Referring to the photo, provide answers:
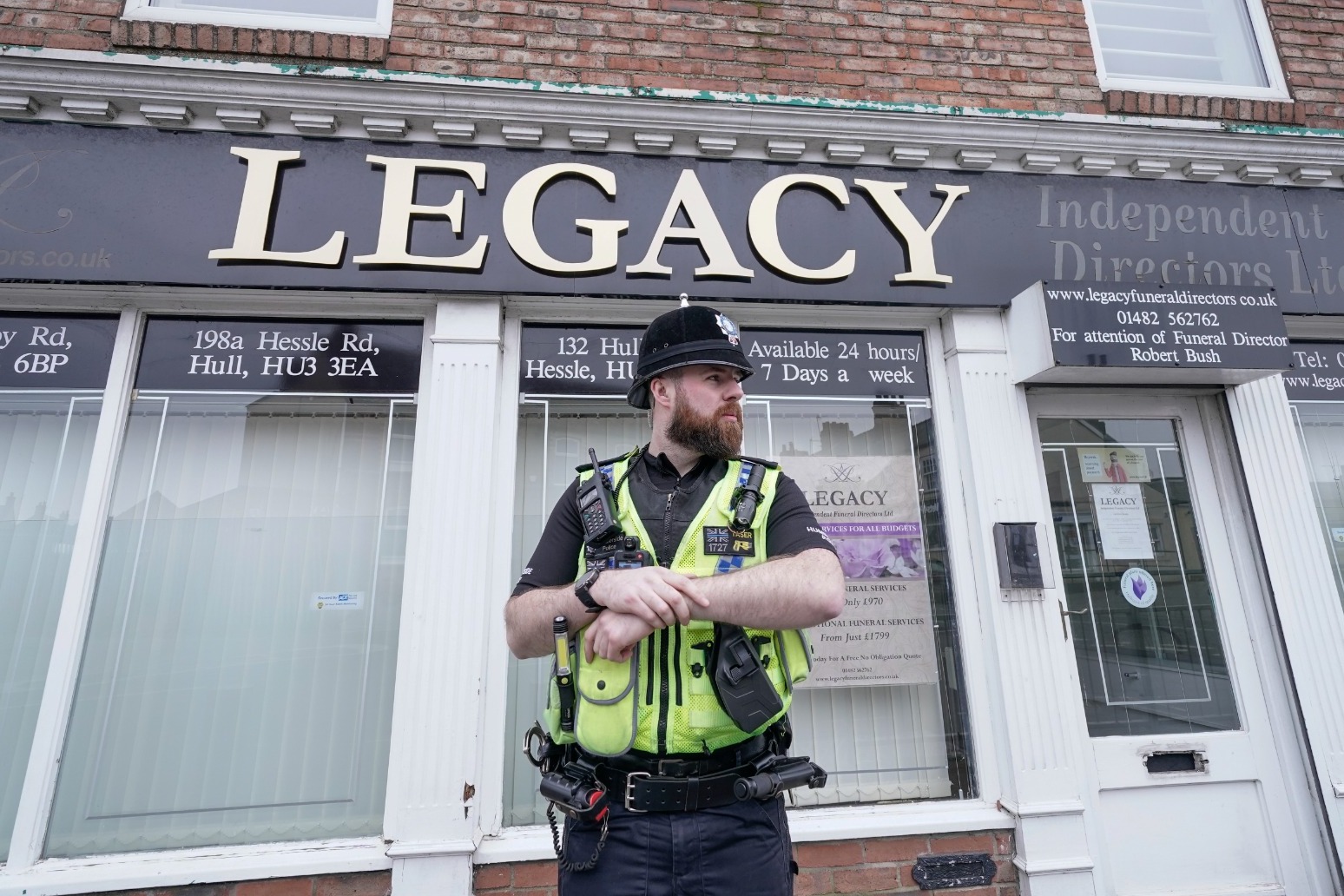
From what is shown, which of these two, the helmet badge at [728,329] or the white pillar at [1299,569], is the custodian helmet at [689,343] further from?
the white pillar at [1299,569]

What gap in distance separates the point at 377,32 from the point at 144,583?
302cm

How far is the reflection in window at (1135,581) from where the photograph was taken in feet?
10.9

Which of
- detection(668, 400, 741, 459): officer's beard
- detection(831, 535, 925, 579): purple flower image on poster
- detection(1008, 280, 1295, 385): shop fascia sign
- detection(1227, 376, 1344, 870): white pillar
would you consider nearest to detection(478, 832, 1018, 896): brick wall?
detection(831, 535, 925, 579): purple flower image on poster

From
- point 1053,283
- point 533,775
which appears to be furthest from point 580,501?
point 1053,283

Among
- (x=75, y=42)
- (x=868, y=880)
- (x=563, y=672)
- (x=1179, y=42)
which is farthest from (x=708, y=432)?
(x=1179, y=42)

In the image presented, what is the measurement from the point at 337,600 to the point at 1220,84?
5.96m

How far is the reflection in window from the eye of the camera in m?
3.32

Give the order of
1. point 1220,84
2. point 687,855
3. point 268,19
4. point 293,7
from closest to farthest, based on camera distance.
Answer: point 687,855
point 268,19
point 293,7
point 1220,84

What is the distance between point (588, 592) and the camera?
1490 mm

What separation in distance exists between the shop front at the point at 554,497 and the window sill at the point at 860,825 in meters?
0.02

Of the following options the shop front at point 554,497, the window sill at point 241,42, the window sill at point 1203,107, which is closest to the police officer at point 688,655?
the shop front at point 554,497

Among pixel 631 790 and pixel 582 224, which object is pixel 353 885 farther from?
pixel 582 224

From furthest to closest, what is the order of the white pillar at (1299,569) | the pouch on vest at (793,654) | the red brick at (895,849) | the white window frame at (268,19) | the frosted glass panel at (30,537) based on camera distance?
the white window frame at (268,19), the white pillar at (1299,569), the red brick at (895,849), the frosted glass panel at (30,537), the pouch on vest at (793,654)

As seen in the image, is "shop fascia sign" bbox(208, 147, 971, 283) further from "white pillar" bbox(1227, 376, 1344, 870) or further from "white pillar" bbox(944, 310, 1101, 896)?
"white pillar" bbox(1227, 376, 1344, 870)
